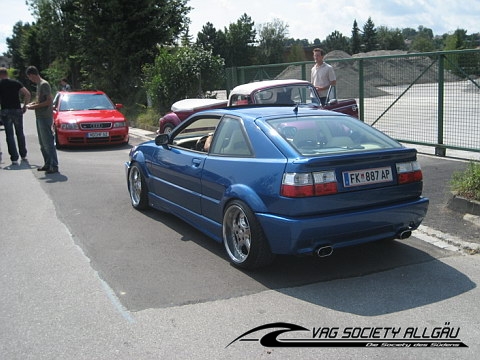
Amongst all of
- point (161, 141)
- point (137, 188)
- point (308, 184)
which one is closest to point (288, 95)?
point (137, 188)

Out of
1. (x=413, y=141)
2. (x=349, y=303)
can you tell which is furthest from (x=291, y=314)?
(x=413, y=141)

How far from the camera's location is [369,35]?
359 ft

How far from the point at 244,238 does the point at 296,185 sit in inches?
32.3

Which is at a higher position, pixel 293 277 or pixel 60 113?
pixel 60 113

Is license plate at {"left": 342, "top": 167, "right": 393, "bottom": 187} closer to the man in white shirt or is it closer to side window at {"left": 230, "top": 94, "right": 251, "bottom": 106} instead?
side window at {"left": 230, "top": 94, "right": 251, "bottom": 106}

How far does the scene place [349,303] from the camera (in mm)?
4242

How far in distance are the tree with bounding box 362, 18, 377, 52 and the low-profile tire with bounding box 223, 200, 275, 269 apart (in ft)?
356

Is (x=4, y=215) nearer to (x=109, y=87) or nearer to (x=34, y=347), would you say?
(x=34, y=347)

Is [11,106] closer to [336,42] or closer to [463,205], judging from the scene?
[463,205]

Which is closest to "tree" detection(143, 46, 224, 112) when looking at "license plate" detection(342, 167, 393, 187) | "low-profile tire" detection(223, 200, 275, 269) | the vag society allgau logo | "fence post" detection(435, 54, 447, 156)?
"fence post" detection(435, 54, 447, 156)

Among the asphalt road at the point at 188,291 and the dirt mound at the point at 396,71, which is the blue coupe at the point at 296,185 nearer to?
the asphalt road at the point at 188,291

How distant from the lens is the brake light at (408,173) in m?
4.91

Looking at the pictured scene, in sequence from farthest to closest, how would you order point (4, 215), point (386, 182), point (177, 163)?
1. point (4, 215)
2. point (177, 163)
3. point (386, 182)

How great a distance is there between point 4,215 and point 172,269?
345 centimetres
